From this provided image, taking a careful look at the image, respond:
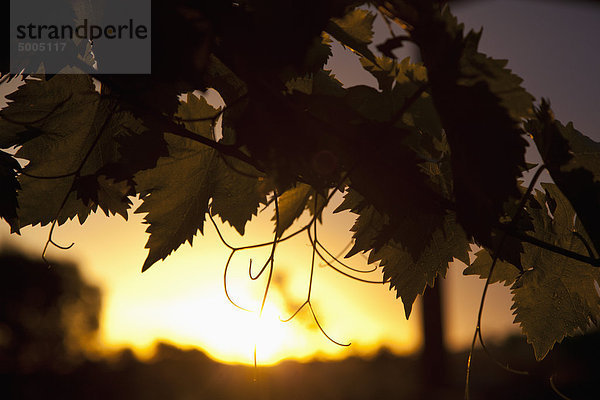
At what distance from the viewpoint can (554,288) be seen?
67 cm

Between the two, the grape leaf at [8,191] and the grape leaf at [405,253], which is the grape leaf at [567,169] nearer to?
the grape leaf at [405,253]

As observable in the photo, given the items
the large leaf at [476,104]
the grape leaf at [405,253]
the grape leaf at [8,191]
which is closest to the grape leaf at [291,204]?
the grape leaf at [405,253]

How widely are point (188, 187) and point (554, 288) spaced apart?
1.62ft

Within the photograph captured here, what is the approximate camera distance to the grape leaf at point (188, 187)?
25.9 inches

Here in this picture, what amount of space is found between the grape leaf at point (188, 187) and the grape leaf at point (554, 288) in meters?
0.37

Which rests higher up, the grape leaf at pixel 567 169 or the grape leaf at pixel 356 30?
the grape leaf at pixel 356 30

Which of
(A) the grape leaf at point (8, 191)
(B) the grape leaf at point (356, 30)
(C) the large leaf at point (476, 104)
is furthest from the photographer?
(A) the grape leaf at point (8, 191)

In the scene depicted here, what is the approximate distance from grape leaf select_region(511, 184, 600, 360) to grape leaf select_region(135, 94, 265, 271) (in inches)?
14.4

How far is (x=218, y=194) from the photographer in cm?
68

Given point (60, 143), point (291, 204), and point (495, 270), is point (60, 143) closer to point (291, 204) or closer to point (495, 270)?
point (291, 204)

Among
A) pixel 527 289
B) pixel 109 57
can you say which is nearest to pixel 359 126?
pixel 109 57

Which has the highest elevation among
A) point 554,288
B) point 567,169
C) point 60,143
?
point 60,143

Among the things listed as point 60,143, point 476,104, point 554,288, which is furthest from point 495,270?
point 60,143

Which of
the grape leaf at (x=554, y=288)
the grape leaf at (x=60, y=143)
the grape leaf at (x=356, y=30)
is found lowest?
the grape leaf at (x=554, y=288)
